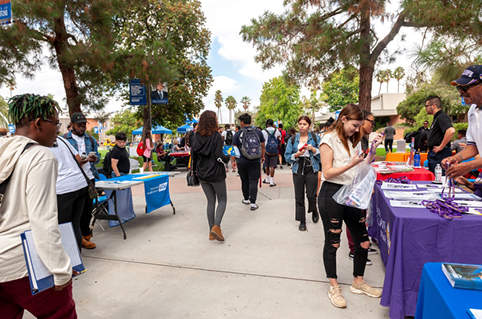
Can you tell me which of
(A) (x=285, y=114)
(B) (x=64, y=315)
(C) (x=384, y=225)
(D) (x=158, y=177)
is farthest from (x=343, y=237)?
(A) (x=285, y=114)

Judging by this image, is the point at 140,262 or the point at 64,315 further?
the point at 140,262

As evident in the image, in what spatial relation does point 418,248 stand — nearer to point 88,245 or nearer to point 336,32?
point 88,245

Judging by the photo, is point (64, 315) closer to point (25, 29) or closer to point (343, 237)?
point (343, 237)

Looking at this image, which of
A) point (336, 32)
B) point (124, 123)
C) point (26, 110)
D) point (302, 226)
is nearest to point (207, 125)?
point (302, 226)

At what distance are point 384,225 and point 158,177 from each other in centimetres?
392

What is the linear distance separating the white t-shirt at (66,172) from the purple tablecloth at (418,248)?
342 centimetres

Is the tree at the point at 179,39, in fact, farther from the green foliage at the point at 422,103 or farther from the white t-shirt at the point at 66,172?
the green foliage at the point at 422,103

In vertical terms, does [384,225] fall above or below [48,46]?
below

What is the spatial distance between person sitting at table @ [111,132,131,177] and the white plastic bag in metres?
4.22

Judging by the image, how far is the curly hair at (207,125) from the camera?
177 inches

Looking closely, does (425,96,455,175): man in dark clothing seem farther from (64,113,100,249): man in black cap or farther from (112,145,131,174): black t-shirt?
(112,145,131,174): black t-shirt

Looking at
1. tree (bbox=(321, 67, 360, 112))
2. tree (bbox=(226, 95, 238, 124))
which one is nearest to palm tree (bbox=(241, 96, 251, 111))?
tree (bbox=(226, 95, 238, 124))

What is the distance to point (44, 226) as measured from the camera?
1483 mm

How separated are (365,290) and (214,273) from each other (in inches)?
63.3
